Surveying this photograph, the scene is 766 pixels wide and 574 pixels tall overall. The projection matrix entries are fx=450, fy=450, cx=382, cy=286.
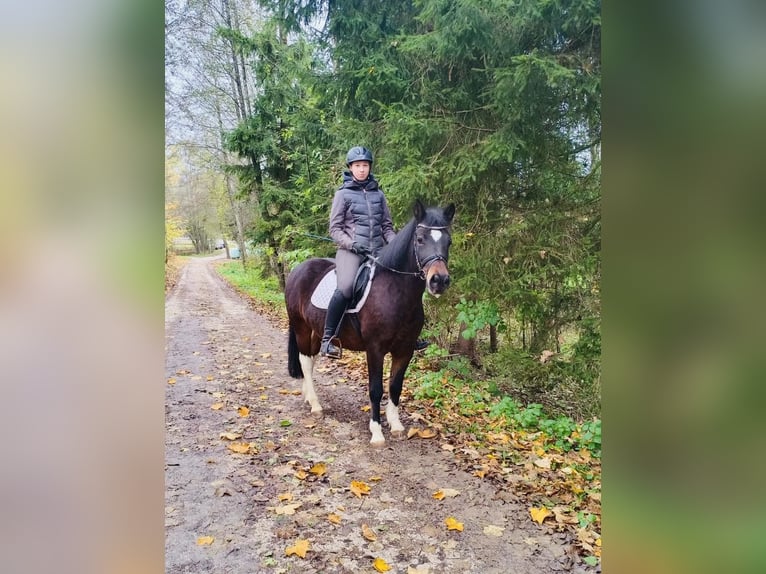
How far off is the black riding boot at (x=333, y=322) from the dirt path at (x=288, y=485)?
1.08 ft

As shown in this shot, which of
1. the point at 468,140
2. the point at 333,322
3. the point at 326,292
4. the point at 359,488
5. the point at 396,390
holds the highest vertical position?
the point at 468,140

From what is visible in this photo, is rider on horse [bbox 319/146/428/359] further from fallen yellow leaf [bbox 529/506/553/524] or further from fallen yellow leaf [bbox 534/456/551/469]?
fallen yellow leaf [bbox 529/506/553/524]

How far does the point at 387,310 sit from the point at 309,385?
0.73m

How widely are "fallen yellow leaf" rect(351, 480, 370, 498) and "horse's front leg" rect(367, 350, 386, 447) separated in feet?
1.37

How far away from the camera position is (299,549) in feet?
6.11

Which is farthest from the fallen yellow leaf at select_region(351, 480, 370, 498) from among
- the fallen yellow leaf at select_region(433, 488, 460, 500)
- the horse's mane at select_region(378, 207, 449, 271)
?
the horse's mane at select_region(378, 207, 449, 271)

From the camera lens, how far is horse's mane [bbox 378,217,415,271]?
98.4 inches

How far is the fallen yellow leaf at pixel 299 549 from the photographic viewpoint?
1853 millimetres

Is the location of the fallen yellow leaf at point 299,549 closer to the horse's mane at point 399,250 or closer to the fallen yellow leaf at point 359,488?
the fallen yellow leaf at point 359,488

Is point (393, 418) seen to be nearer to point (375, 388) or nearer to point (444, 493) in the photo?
point (375, 388)

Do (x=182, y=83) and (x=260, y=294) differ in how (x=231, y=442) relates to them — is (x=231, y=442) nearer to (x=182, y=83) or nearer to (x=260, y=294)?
(x=260, y=294)

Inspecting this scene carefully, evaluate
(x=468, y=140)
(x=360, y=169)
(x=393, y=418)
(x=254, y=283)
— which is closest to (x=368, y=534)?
(x=393, y=418)
